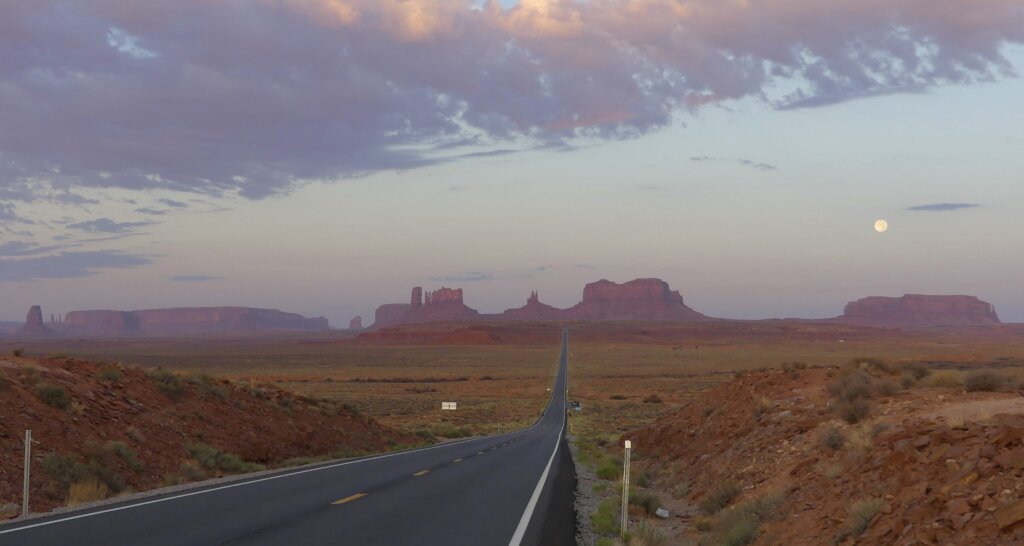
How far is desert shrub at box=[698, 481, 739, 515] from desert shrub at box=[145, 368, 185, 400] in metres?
16.7

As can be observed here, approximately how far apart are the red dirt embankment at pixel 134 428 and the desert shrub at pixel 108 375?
3 centimetres

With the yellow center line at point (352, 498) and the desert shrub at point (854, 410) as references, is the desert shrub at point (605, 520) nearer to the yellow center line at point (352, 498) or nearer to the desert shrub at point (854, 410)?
the yellow center line at point (352, 498)

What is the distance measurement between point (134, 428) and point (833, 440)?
53.6 feet

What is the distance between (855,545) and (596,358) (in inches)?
5759

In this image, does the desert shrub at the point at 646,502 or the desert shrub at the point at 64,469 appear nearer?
the desert shrub at the point at 64,469

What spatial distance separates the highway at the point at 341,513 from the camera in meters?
10.3

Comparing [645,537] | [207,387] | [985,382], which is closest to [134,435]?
[207,387]

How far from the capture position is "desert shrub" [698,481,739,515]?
51.9ft

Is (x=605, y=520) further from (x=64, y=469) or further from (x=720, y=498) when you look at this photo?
(x=64, y=469)

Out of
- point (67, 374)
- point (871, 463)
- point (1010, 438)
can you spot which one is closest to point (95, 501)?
point (67, 374)

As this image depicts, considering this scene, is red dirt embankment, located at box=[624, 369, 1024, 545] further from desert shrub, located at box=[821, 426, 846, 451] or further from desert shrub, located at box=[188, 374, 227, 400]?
desert shrub, located at box=[188, 374, 227, 400]

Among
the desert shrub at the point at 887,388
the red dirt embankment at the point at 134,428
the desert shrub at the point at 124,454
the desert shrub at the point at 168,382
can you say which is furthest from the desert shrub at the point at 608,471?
the desert shrub at the point at 168,382

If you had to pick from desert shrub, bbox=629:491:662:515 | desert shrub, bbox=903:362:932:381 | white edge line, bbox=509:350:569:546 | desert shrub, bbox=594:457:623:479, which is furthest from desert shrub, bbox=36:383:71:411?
desert shrub, bbox=903:362:932:381

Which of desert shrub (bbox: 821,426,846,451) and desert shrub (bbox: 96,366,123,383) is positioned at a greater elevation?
desert shrub (bbox: 96,366,123,383)
